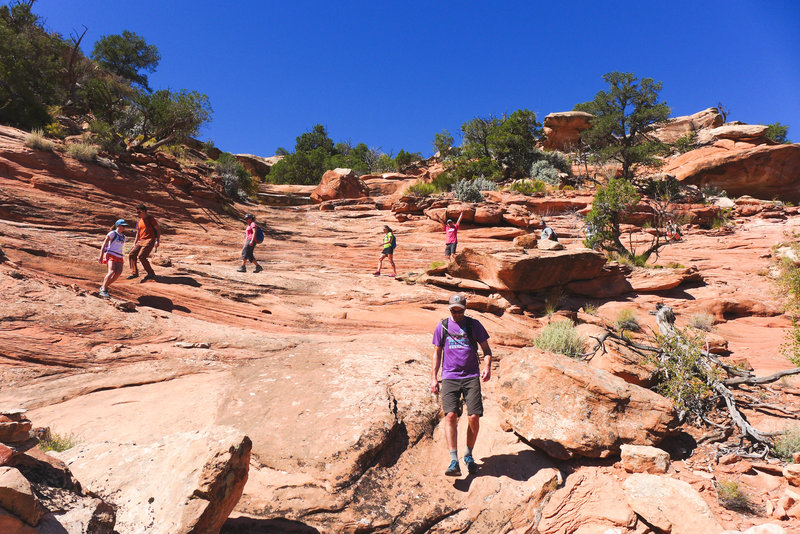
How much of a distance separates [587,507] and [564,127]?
42164 mm

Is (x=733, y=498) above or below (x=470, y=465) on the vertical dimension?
below

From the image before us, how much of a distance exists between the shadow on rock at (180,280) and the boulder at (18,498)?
7785 millimetres

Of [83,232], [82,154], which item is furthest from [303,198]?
[83,232]

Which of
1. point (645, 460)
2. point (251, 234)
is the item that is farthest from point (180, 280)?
point (645, 460)

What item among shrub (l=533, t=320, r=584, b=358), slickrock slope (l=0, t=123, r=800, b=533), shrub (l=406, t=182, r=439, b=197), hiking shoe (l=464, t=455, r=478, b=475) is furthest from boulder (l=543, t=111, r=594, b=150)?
hiking shoe (l=464, t=455, r=478, b=475)

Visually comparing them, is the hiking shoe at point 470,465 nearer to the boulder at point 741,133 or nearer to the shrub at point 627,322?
the shrub at point 627,322

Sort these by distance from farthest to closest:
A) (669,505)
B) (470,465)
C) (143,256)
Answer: (143,256) → (470,465) → (669,505)

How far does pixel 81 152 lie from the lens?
1383 centimetres

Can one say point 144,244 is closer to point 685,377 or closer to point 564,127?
point 685,377

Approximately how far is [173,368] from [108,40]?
48.0m

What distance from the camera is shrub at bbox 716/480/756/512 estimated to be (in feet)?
13.3

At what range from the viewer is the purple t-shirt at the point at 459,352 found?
15.1ft

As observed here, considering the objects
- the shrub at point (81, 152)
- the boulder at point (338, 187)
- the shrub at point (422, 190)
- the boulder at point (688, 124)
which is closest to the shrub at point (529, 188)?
the shrub at point (422, 190)

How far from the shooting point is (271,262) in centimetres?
1303
